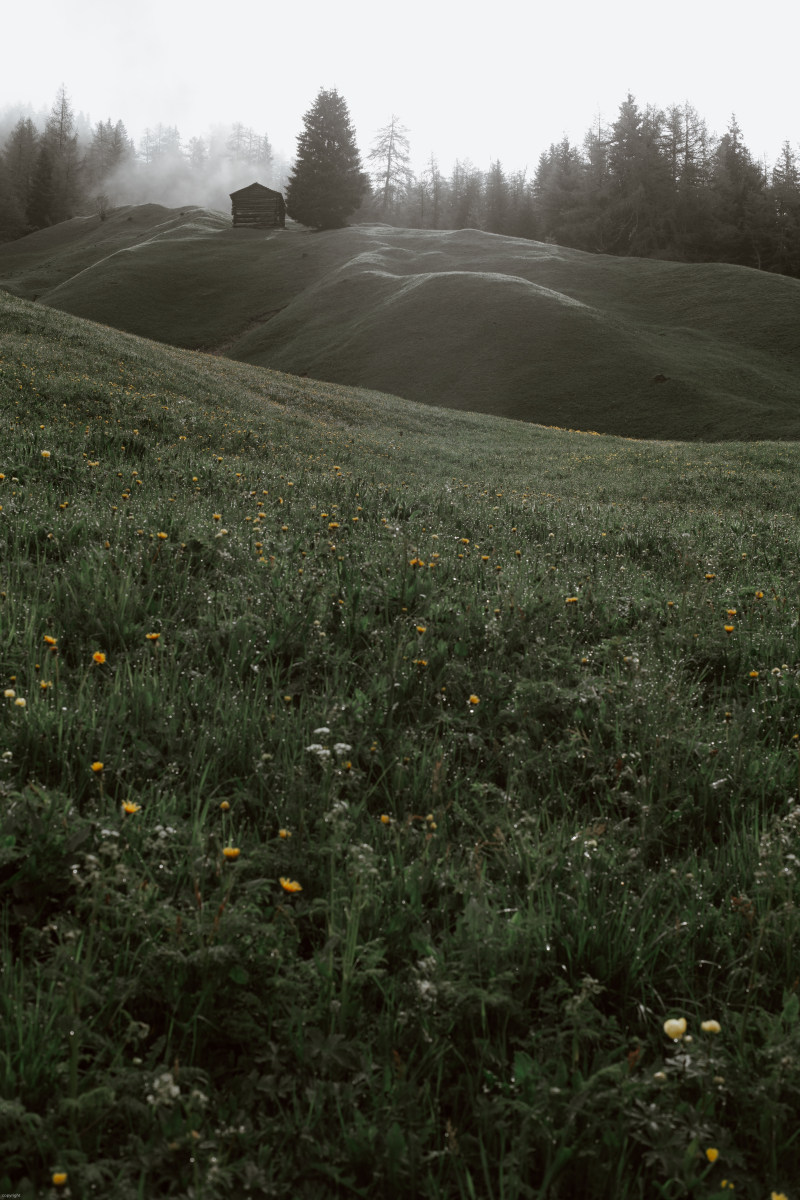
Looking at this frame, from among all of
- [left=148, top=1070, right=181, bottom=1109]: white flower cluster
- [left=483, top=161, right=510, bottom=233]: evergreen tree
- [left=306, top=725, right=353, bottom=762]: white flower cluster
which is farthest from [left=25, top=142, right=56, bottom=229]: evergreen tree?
[left=148, top=1070, right=181, bottom=1109]: white flower cluster

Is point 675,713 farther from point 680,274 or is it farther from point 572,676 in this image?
point 680,274

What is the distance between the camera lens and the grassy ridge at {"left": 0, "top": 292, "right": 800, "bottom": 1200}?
5.35 ft

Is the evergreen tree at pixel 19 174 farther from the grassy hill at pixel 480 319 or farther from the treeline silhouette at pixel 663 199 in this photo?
the treeline silhouette at pixel 663 199

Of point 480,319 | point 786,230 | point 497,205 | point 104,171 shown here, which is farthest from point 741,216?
point 104,171

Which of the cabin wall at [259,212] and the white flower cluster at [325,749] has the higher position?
the cabin wall at [259,212]

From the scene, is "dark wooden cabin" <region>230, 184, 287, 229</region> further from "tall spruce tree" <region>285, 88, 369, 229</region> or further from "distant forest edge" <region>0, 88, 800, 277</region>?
"distant forest edge" <region>0, 88, 800, 277</region>

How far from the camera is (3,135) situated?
17938 cm

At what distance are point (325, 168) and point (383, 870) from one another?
92.8 m

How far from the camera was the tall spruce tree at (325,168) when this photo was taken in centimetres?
7906

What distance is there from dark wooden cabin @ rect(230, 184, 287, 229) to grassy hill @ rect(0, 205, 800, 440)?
6.14 metres

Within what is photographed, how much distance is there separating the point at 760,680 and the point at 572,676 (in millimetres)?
1219

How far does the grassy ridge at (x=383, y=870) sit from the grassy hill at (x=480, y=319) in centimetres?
3388

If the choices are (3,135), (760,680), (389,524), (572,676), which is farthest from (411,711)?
(3,135)

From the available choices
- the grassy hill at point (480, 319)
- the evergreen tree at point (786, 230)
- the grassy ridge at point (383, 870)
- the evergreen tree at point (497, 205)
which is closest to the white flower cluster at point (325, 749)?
the grassy ridge at point (383, 870)
